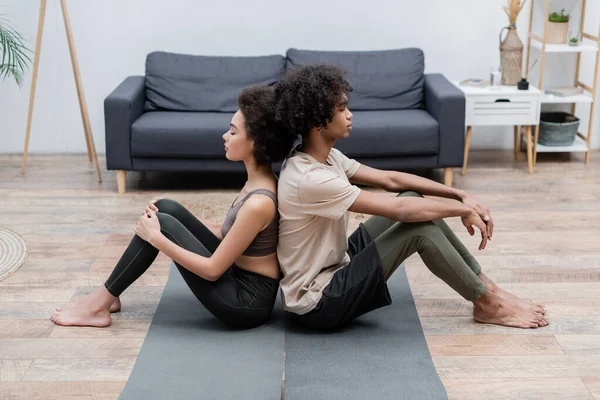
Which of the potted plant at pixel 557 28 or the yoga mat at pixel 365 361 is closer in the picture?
the yoga mat at pixel 365 361

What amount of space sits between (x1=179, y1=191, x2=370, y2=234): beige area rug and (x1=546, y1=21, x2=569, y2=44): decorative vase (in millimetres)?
1810

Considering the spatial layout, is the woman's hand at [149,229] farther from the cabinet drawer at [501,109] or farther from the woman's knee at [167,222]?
the cabinet drawer at [501,109]

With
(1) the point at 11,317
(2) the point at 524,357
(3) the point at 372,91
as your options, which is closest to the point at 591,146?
(3) the point at 372,91

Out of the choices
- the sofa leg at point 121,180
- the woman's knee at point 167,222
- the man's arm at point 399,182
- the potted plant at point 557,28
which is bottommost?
the sofa leg at point 121,180

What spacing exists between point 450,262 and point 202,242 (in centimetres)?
87

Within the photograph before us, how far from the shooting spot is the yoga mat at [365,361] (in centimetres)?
253

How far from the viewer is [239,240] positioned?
2674 mm

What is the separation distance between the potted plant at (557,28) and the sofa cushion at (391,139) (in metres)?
1.10

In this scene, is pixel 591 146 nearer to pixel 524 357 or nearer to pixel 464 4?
pixel 464 4

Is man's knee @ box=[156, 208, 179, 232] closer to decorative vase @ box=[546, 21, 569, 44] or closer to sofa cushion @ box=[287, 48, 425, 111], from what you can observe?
sofa cushion @ box=[287, 48, 425, 111]

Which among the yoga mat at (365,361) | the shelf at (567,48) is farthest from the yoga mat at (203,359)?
the shelf at (567,48)

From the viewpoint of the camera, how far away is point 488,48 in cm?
538

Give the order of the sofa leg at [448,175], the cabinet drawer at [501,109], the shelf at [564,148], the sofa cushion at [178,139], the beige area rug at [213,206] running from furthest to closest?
the shelf at [564,148]
the cabinet drawer at [501,109]
the sofa leg at [448,175]
the sofa cushion at [178,139]
the beige area rug at [213,206]

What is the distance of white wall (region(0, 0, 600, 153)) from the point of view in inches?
208
